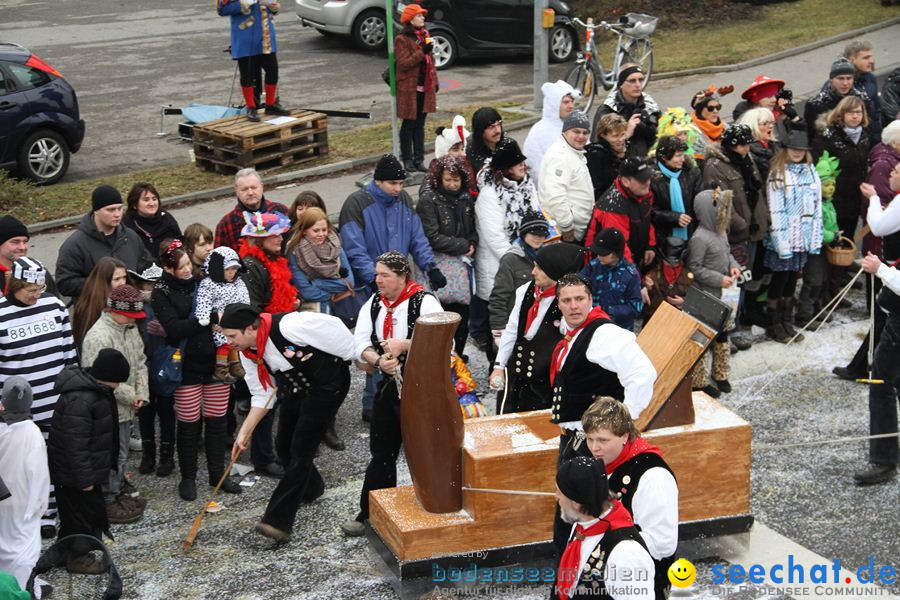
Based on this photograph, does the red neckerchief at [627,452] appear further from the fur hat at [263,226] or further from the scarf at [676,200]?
the scarf at [676,200]

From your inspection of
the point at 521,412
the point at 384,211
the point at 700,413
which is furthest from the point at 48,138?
the point at 700,413

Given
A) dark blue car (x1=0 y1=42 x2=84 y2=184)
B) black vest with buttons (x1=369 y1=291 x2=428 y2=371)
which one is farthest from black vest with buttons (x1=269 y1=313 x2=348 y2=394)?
dark blue car (x1=0 y1=42 x2=84 y2=184)

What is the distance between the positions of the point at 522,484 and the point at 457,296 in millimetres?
2892

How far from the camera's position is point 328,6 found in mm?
19984

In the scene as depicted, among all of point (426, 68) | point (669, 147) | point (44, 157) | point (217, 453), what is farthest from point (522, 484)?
point (44, 157)

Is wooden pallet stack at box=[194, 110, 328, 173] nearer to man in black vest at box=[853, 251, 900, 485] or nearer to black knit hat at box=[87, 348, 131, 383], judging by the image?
black knit hat at box=[87, 348, 131, 383]

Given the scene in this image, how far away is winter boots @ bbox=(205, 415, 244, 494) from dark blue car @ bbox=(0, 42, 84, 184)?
6.53 meters

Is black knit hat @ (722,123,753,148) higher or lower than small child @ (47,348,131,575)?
higher

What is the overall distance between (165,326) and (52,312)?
2.47 feet

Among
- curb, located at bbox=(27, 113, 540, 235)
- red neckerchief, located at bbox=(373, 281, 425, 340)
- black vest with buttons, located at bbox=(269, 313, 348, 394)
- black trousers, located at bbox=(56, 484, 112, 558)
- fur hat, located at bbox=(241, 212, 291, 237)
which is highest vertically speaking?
fur hat, located at bbox=(241, 212, 291, 237)

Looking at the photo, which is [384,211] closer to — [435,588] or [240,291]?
[240,291]

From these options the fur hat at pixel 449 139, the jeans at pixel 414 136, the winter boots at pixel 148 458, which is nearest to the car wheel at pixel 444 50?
the jeans at pixel 414 136

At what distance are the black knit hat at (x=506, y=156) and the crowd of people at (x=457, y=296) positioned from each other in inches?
0.6

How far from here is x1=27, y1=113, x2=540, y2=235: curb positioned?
38.7ft
